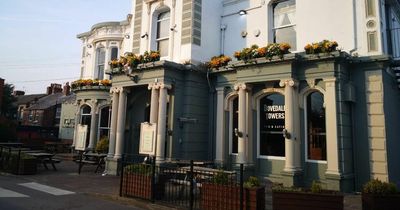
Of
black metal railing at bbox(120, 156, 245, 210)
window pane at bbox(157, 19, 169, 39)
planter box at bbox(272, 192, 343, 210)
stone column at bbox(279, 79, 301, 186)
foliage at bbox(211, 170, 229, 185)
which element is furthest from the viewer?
window pane at bbox(157, 19, 169, 39)

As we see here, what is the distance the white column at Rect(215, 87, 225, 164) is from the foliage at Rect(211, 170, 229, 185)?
5311 millimetres

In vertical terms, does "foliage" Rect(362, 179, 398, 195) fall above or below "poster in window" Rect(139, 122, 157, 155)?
below

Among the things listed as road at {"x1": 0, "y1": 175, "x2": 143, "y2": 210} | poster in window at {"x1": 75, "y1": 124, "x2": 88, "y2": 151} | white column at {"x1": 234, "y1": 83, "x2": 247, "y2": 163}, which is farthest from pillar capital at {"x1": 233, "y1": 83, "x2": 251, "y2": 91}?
poster in window at {"x1": 75, "y1": 124, "x2": 88, "y2": 151}

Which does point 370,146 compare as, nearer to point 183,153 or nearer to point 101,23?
point 183,153

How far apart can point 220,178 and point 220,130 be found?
18.8 feet

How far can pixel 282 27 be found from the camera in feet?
40.0

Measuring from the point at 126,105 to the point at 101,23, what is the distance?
26.6 ft

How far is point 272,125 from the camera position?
37.6ft

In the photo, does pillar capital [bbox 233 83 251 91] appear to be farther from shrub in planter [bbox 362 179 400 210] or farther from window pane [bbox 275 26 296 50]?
shrub in planter [bbox 362 179 400 210]

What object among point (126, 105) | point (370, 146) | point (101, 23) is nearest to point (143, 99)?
point (126, 105)

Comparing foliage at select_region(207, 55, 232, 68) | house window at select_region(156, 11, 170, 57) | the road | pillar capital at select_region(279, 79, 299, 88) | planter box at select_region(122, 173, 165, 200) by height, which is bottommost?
the road

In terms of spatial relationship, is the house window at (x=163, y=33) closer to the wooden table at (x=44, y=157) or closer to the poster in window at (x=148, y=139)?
the poster in window at (x=148, y=139)

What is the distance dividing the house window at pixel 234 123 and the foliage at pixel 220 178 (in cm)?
548

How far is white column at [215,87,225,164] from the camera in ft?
40.7
